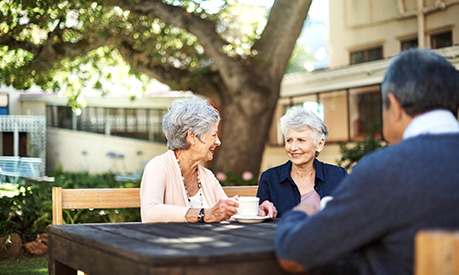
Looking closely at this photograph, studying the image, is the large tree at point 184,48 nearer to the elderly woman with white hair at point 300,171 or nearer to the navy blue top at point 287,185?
the elderly woman with white hair at point 300,171

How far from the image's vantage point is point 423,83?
1821 mm

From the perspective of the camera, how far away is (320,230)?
1740 millimetres

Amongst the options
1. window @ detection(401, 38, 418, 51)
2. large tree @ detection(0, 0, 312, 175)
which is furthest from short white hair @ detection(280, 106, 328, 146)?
window @ detection(401, 38, 418, 51)

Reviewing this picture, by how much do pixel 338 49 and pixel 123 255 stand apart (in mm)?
15068

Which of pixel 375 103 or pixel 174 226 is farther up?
pixel 375 103

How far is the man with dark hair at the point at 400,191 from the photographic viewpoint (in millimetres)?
1661

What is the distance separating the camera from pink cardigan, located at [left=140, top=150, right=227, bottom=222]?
3107 mm

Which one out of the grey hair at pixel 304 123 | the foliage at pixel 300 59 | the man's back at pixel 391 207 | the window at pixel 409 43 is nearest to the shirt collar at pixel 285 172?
the grey hair at pixel 304 123

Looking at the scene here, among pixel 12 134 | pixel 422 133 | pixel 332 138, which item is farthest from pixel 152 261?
pixel 12 134

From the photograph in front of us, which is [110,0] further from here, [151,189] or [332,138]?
[332,138]

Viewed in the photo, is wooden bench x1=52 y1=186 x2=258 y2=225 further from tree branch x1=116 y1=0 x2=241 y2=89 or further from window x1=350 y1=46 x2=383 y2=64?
window x1=350 y1=46 x2=383 y2=64

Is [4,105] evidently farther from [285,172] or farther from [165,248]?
[165,248]

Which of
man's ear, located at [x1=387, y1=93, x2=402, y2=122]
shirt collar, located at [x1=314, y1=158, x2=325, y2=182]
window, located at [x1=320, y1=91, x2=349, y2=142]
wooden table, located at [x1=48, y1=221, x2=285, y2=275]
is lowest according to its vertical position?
wooden table, located at [x1=48, y1=221, x2=285, y2=275]

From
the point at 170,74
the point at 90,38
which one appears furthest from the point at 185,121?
the point at 170,74
